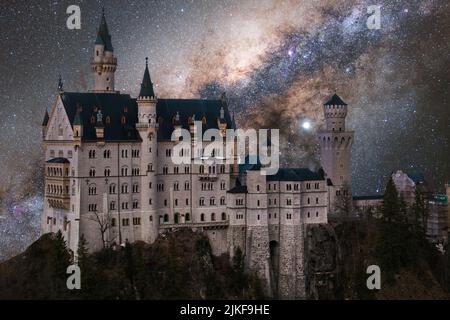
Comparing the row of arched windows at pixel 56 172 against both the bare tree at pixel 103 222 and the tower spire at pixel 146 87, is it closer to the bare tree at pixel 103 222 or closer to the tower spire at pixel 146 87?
the bare tree at pixel 103 222

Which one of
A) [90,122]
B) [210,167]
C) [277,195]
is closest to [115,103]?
[90,122]

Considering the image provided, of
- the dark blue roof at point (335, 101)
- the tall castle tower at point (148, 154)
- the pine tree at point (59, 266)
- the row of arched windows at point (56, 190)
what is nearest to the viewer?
the pine tree at point (59, 266)

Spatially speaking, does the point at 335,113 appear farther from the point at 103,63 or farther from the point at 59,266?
the point at 59,266

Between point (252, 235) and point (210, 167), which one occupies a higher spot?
point (210, 167)

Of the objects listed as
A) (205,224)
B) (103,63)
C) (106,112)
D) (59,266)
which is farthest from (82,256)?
(103,63)

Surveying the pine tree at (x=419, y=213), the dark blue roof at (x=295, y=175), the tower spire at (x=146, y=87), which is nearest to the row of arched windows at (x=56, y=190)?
the tower spire at (x=146, y=87)

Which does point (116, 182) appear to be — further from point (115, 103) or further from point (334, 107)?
point (334, 107)
